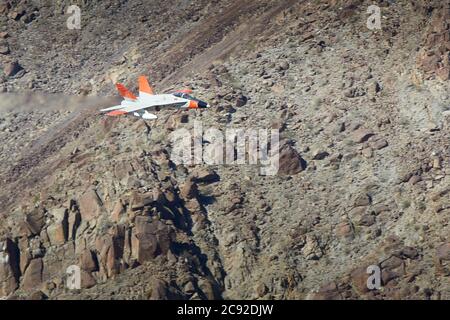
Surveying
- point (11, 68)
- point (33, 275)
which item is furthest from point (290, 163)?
point (11, 68)

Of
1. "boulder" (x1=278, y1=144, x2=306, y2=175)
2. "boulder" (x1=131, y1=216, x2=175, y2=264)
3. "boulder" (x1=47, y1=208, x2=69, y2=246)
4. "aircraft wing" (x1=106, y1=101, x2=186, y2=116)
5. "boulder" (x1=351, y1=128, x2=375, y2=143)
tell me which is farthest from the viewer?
"boulder" (x1=351, y1=128, x2=375, y2=143)

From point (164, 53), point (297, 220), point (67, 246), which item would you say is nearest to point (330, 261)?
point (297, 220)

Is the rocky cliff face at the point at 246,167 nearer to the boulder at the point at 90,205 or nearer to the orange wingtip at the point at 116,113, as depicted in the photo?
the boulder at the point at 90,205

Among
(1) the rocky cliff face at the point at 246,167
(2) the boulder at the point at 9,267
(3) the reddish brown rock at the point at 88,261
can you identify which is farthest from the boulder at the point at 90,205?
(2) the boulder at the point at 9,267

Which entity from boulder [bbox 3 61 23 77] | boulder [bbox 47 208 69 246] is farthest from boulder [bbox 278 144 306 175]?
boulder [bbox 3 61 23 77]

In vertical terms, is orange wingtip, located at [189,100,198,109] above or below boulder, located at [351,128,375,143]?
above

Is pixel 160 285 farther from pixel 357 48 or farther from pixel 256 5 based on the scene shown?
pixel 256 5

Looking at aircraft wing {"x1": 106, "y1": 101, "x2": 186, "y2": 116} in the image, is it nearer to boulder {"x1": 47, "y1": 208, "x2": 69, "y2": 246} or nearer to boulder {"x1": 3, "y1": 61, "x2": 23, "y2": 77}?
boulder {"x1": 47, "y1": 208, "x2": 69, "y2": 246}

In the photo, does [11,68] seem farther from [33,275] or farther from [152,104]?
[33,275]
